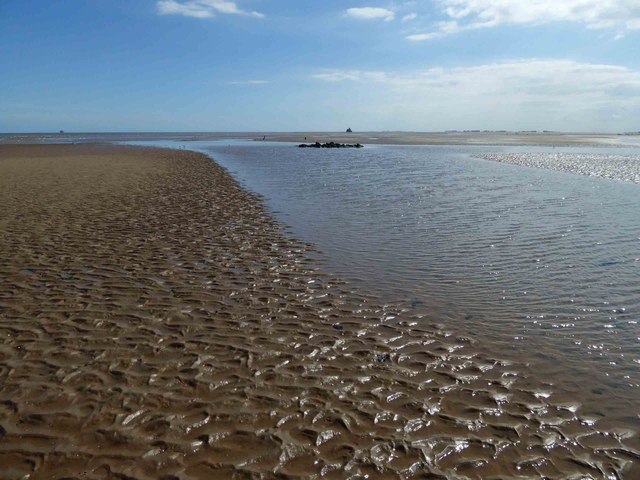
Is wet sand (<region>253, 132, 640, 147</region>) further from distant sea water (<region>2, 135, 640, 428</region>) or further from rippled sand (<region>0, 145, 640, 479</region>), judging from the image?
rippled sand (<region>0, 145, 640, 479</region>)

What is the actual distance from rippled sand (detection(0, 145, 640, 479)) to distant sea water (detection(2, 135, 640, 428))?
698 millimetres

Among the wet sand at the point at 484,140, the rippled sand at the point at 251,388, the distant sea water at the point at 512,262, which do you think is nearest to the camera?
the rippled sand at the point at 251,388

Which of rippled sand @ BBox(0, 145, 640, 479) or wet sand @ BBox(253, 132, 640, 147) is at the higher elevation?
wet sand @ BBox(253, 132, 640, 147)

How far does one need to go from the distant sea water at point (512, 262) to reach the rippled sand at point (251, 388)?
70 centimetres

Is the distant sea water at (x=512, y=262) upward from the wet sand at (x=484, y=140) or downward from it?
downward

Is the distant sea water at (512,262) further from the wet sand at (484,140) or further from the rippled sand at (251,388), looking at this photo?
the wet sand at (484,140)

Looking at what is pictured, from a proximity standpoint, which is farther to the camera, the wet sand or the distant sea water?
the wet sand

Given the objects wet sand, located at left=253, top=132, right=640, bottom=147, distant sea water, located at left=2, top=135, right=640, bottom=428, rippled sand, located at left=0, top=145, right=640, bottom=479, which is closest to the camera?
rippled sand, located at left=0, top=145, right=640, bottom=479

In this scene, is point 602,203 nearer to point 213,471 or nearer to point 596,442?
point 596,442

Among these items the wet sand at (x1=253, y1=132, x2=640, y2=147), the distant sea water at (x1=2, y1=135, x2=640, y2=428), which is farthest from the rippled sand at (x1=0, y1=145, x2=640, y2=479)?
the wet sand at (x1=253, y1=132, x2=640, y2=147)

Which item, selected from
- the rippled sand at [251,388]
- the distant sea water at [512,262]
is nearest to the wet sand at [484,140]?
the distant sea water at [512,262]

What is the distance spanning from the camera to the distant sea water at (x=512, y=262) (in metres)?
6.79

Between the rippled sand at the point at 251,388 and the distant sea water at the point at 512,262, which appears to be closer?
the rippled sand at the point at 251,388

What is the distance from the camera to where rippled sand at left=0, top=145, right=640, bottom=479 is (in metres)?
4.61
